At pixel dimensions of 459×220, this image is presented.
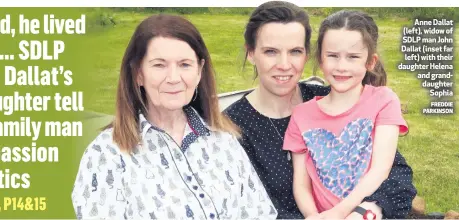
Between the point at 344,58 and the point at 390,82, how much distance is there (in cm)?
45

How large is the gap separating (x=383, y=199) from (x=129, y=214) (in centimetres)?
86

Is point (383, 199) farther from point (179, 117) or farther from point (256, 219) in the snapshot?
point (179, 117)

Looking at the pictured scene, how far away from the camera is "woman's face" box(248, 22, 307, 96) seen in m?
2.70

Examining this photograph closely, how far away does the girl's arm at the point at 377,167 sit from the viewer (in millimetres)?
2588

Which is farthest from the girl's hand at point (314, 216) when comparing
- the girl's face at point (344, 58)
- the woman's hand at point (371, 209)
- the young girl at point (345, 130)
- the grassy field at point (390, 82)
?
the grassy field at point (390, 82)

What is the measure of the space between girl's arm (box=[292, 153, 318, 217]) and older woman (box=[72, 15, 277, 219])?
144 millimetres

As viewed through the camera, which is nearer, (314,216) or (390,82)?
(314,216)

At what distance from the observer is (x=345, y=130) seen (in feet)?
8.70

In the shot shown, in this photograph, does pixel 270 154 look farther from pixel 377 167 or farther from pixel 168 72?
pixel 168 72

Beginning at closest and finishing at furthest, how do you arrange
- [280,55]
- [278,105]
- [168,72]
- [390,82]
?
[168,72] → [280,55] → [278,105] → [390,82]

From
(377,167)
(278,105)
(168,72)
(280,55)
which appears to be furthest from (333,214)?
(168,72)

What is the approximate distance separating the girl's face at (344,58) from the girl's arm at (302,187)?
30 centimetres

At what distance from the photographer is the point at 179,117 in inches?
104

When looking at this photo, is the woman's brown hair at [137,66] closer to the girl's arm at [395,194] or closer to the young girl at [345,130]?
the young girl at [345,130]
